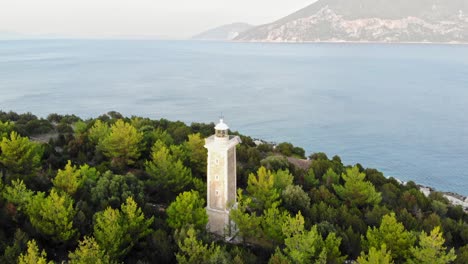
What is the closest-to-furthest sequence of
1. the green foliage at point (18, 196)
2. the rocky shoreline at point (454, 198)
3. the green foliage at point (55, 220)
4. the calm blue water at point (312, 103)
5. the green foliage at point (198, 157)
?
the green foliage at point (55, 220)
the green foliage at point (18, 196)
the green foliage at point (198, 157)
the rocky shoreline at point (454, 198)
the calm blue water at point (312, 103)

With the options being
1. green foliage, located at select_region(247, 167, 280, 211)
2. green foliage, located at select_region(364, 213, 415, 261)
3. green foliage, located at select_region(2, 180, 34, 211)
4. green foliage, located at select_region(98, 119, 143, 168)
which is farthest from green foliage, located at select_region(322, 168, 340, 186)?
green foliage, located at select_region(2, 180, 34, 211)

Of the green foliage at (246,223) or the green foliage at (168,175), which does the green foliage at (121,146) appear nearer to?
the green foliage at (168,175)

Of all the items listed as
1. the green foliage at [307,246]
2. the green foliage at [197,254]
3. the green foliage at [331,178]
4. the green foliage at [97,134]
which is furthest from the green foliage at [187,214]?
the green foliage at [97,134]

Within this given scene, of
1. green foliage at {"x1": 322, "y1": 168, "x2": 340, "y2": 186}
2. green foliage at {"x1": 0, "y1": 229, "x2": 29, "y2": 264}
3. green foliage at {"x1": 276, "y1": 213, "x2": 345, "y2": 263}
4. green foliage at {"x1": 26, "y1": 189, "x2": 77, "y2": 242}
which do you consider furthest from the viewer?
green foliage at {"x1": 322, "y1": 168, "x2": 340, "y2": 186}

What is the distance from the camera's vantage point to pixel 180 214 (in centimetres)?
2234

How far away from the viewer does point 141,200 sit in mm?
25172

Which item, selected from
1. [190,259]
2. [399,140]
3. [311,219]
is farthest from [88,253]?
[399,140]

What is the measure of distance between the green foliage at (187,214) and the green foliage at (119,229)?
141cm

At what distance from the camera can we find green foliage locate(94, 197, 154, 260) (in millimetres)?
19219

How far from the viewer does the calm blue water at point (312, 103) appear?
198 feet

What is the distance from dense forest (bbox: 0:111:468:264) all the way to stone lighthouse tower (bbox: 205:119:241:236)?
85 centimetres

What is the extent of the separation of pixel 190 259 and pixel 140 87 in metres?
96.6

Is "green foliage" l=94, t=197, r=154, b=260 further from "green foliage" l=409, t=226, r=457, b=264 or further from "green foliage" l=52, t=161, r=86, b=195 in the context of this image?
"green foliage" l=409, t=226, r=457, b=264

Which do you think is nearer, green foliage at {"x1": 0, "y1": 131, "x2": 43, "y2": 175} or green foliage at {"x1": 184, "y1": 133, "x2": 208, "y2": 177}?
green foliage at {"x1": 0, "y1": 131, "x2": 43, "y2": 175}
